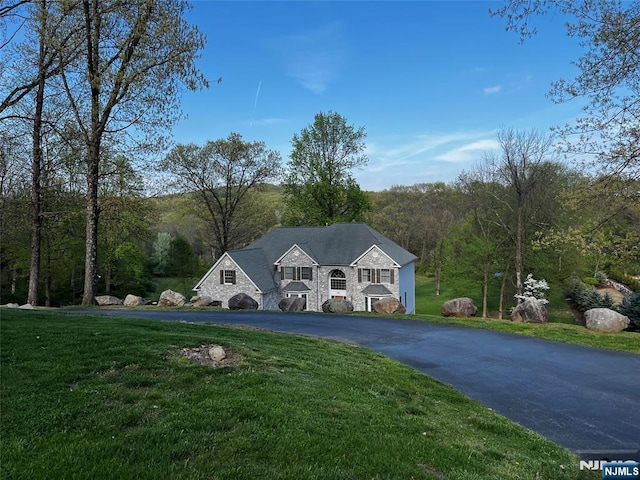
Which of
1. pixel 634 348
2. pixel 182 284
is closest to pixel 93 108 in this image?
pixel 634 348

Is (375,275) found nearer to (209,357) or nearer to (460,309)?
(460,309)

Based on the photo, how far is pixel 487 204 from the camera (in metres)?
28.9

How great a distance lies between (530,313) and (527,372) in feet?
28.2

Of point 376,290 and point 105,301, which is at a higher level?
point 376,290

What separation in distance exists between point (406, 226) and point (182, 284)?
98.6 feet

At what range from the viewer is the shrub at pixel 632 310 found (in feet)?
66.4

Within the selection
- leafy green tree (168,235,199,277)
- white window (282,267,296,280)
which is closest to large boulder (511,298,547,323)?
white window (282,267,296,280)

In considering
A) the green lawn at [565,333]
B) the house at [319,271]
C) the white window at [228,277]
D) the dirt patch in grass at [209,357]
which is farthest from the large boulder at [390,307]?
the dirt patch in grass at [209,357]

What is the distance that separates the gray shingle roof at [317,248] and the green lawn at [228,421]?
22.3 m

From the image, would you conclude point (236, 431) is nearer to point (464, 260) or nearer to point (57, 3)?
point (57, 3)

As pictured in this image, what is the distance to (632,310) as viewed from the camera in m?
20.8

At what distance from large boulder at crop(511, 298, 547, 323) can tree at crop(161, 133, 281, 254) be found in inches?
954

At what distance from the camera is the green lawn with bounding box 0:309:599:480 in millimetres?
3533

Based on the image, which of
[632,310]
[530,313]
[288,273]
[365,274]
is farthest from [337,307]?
[632,310]
